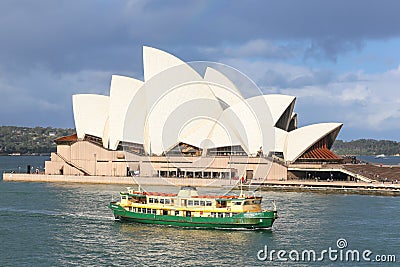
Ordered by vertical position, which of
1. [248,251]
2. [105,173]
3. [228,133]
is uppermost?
[228,133]

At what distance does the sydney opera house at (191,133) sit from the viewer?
5712 centimetres

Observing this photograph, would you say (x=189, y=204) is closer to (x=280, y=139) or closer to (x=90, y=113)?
(x=280, y=139)

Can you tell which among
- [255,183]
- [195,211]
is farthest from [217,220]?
[255,183]

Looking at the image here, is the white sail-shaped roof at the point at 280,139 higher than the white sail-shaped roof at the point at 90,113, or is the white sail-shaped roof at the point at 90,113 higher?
the white sail-shaped roof at the point at 90,113

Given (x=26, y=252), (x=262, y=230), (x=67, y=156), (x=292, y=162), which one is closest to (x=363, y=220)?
(x=262, y=230)

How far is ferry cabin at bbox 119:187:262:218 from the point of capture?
30.4 meters

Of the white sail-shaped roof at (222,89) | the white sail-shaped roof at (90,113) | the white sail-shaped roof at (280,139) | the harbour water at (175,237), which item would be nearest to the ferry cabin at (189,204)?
the harbour water at (175,237)

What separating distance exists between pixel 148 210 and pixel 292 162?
87.2ft

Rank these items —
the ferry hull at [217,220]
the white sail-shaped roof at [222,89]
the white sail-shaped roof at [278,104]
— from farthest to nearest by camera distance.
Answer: the white sail-shaped roof at [222,89]
the white sail-shaped roof at [278,104]
the ferry hull at [217,220]

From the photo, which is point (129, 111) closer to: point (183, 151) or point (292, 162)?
point (183, 151)

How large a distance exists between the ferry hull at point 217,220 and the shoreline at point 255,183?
20.1m

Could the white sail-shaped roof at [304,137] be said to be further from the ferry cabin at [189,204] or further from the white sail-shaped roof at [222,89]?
the ferry cabin at [189,204]

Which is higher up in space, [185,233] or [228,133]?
[228,133]

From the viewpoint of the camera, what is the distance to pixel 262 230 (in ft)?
97.8
